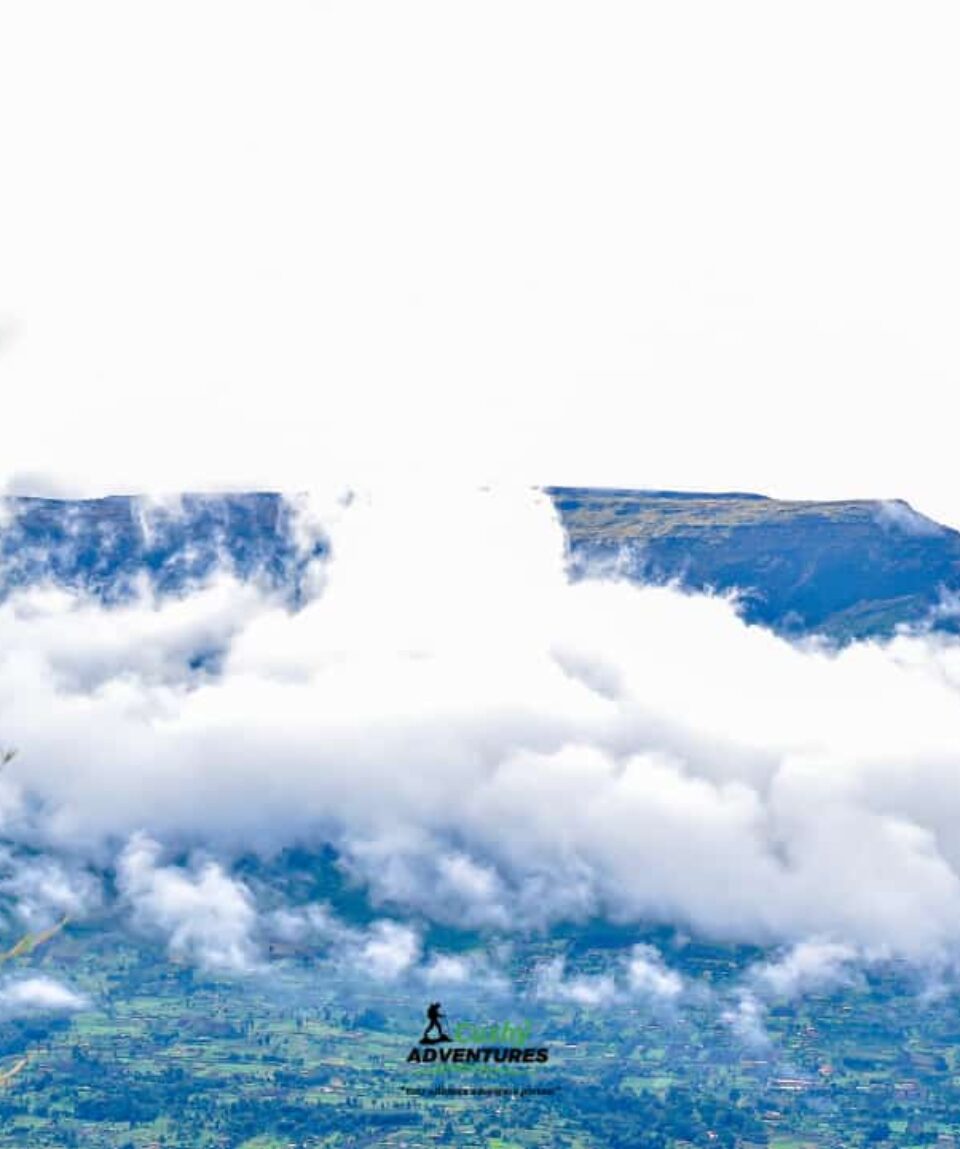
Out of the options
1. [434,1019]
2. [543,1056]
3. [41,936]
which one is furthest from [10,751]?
[543,1056]

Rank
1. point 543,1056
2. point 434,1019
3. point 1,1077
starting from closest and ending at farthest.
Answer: point 1,1077, point 434,1019, point 543,1056

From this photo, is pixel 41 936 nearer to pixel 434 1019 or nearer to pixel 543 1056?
pixel 434 1019

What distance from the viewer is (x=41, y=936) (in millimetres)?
34219

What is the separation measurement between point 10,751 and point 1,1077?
537 centimetres

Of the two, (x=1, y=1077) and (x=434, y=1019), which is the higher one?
(x=1, y=1077)

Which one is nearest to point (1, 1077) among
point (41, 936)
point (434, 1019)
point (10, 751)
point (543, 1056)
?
point (41, 936)

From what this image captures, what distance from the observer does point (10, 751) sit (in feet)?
108

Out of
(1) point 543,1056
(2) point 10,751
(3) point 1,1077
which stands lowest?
(1) point 543,1056

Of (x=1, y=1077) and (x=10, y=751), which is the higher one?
(x=10, y=751)

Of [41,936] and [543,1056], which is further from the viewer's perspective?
[543,1056]

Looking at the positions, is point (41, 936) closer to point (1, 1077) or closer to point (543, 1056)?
point (1, 1077)

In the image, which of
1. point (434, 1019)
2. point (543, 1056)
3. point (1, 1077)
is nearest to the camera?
point (1, 1077)

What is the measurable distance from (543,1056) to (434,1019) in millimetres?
13824

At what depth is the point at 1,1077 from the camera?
32750 mm
